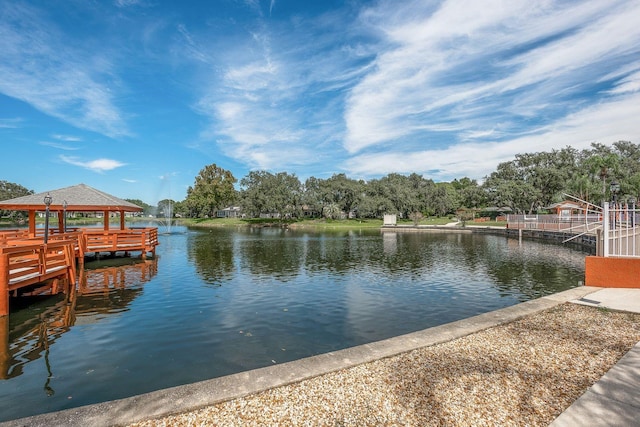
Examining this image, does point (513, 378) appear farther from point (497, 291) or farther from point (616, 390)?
point (497, 291)

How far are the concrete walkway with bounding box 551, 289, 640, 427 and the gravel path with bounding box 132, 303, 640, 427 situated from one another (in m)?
0.13

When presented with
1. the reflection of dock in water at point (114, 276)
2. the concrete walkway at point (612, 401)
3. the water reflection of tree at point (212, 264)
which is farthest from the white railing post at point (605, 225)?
the reflection of dock in water at point (114, 276)

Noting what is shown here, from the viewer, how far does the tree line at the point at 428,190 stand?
61438 millimetres

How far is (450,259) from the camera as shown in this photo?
22578mm

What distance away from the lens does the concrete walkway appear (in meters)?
3.63

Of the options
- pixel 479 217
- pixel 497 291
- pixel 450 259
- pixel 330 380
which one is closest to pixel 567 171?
pixel 479 217

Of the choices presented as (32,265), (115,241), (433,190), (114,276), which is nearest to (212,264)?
(114,276)

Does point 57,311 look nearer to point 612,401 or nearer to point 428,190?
point 612,401

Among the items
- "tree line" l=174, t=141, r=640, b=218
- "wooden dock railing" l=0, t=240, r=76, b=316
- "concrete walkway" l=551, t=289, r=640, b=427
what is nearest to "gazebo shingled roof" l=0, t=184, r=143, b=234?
"wooden dock railing" l=0, t=240, r=76, b=316

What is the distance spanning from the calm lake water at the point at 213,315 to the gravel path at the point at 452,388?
269 cm

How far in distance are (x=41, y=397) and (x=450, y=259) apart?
70.7 ft

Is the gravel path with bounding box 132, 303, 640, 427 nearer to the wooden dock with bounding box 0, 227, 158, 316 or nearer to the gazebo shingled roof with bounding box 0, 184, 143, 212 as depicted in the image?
the wooden dock with bounding box 0, 227, 158, 316

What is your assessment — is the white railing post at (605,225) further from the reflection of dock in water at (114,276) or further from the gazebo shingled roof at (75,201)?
the gazebo shingled roof at (75,201)

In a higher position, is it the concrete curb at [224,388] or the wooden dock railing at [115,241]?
the wooden dock railing at [115,241]
